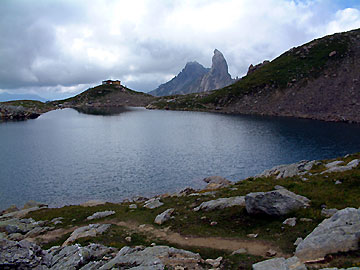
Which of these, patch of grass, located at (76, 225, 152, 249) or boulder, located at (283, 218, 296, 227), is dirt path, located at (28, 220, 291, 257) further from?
boulder, located at (283, 218, 296, 227)

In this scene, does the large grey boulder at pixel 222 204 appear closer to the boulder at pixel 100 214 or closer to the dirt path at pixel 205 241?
the dirt path at pixel 205 241

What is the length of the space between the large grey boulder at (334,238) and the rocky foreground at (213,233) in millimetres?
53

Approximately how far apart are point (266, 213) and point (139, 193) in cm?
3510

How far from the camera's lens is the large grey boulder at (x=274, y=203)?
23781 millimetres

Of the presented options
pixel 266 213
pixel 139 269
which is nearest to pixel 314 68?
pixel 266 213

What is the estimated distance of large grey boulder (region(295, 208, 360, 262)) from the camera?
14.9 m

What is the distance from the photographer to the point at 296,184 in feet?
103

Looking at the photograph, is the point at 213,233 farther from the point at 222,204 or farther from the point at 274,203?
the point at 274,203

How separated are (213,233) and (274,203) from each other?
21.9 ft

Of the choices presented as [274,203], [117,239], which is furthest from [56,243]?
[274,203]

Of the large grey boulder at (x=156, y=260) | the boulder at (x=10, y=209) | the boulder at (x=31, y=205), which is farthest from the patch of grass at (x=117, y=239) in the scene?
the boulder at (x=10, y=209)

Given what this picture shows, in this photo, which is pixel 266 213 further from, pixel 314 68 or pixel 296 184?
pixel 314 68

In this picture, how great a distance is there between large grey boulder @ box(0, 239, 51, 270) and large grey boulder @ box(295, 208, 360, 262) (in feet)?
62.2

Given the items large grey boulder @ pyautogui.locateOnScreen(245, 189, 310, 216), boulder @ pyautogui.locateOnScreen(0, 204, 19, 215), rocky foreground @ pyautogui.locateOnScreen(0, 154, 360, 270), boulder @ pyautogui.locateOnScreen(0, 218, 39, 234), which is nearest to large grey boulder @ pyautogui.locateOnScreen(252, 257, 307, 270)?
rocky foreground @ pyautogui.locateOnScreen(0, 154, 360, 270)
